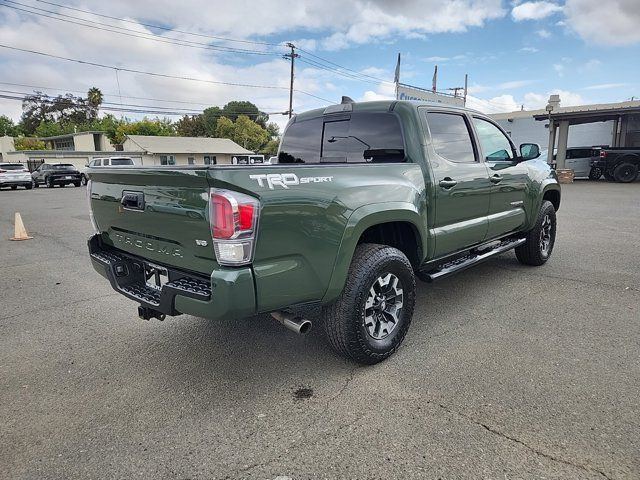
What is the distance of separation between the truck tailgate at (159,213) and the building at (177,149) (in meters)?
42.7

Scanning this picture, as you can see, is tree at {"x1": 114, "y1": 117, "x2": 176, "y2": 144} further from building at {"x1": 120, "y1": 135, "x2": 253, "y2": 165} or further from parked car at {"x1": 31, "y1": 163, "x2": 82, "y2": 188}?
parked car at {"x1": 31, "y1": 163, "x2": 82, "y2": 188}

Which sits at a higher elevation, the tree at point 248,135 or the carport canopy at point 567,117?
the tree at point 248,135

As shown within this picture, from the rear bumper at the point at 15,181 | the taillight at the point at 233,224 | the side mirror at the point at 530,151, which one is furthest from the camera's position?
the rear bumper at the point at 15,181

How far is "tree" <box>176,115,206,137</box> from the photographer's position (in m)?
76.6

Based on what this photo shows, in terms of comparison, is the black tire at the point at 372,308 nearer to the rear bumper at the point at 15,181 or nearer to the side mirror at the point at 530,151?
the side mirror at the point at 530,151

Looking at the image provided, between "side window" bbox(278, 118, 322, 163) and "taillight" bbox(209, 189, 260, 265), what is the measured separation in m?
1.99

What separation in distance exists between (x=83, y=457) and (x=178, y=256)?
1.19 m

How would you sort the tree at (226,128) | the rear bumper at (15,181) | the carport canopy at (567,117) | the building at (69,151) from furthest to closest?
the tree at (226,128) < the building at (69,151) < the rear bumper at (15,181) < the carport canopy at (567,117)

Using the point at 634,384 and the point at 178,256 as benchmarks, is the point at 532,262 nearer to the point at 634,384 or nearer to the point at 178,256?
the point at 634,384

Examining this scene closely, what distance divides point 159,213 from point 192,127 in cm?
7981

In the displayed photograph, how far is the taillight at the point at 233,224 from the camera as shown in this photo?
2326mm

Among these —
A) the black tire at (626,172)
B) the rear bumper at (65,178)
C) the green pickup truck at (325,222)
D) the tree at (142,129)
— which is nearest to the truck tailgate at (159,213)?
the green pickup truck at (325,222)

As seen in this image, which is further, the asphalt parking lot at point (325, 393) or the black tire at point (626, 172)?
the black tire at point (626, 172)

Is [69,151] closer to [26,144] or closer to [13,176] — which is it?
[26,144]
